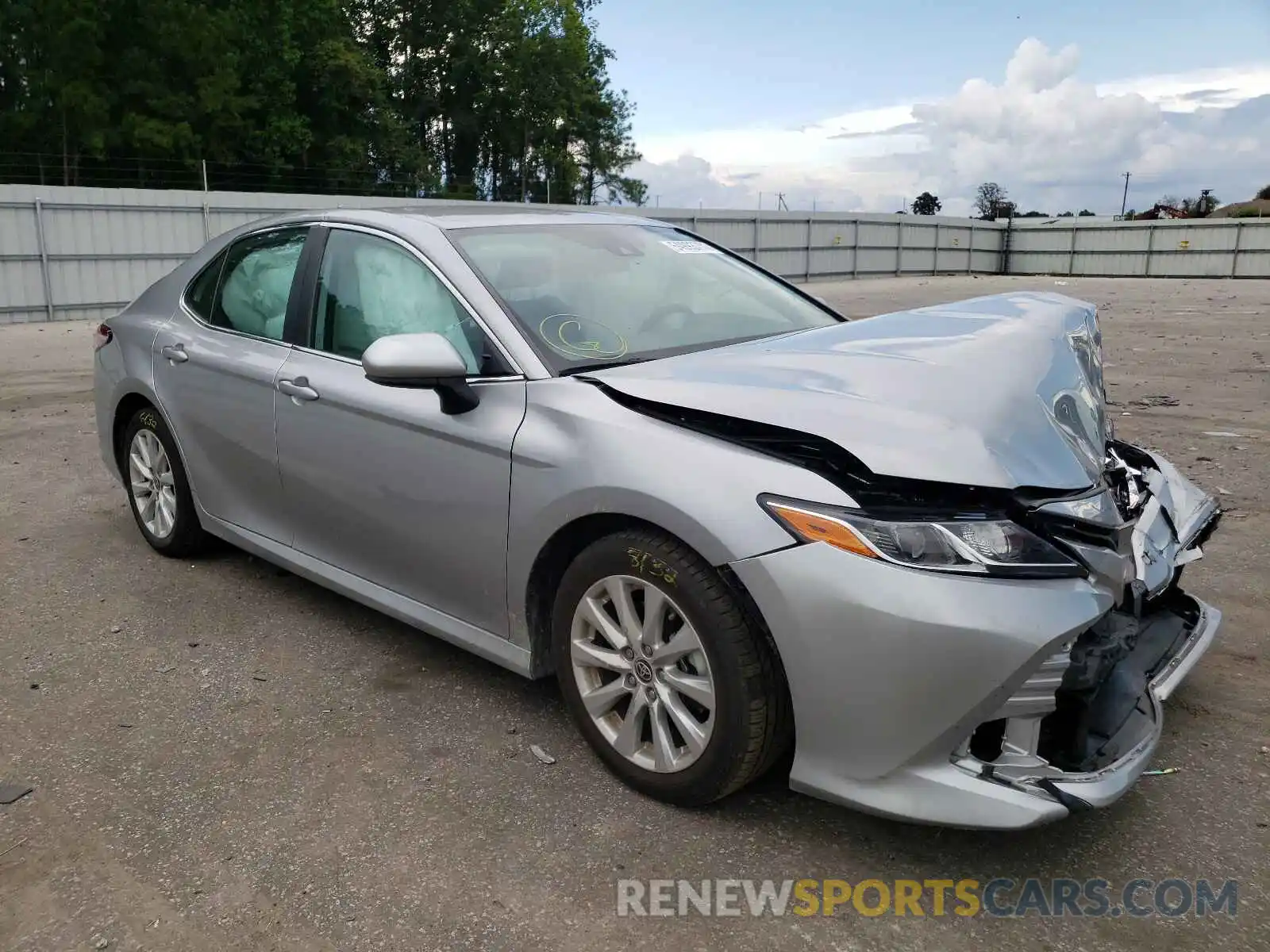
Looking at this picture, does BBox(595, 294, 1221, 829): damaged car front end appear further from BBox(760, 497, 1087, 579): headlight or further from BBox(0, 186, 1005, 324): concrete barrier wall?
BBox(0, 186, 1005, 324): concrete barrier wall

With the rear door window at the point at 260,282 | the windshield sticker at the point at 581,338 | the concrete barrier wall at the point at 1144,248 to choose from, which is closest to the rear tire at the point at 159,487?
the rear door window at the point at 260,282

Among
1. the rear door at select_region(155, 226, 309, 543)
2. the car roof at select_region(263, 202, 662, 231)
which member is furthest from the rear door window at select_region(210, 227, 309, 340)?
the car roof at select_region(263, 202, 662, 231)

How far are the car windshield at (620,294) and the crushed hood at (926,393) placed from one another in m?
0.19

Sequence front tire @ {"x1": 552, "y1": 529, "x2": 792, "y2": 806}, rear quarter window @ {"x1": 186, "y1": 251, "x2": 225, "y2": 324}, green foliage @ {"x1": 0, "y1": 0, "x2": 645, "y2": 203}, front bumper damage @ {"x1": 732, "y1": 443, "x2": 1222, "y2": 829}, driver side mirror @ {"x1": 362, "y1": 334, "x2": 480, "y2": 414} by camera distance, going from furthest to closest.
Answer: green foliage @ {"x1": 0, "y1": 0, "x2": 645, "y2": 203} < rear quarter window @ {"x1": 186, "y1": 251, "x2": 225, "y2": 324} < driver side mirror @ {"x1": 362, "y1": 334, "x2": 480, "y2": 414} < front tire @ {"x1": 552, "y1": 529, "x2": 792, "y2": 806} < front bumper damage @ {"x1": 732, "y1": 443, "x2": 1222, "y2": 829}

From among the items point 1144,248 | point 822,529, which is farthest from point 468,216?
point 1144,248

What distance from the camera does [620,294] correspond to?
3357 mm

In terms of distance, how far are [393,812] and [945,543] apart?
1534 millimetres

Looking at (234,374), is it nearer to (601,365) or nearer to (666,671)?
(601,365)

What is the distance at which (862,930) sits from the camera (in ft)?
7.29

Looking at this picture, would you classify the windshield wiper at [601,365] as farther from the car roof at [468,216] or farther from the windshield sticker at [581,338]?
the car roof at [468,216]

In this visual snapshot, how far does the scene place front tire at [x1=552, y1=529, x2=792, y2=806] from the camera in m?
2.39

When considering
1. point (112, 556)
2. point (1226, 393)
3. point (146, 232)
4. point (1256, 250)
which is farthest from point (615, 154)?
point (112, 556)

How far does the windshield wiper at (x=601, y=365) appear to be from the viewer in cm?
289

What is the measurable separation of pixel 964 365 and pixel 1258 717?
1.48 meters
